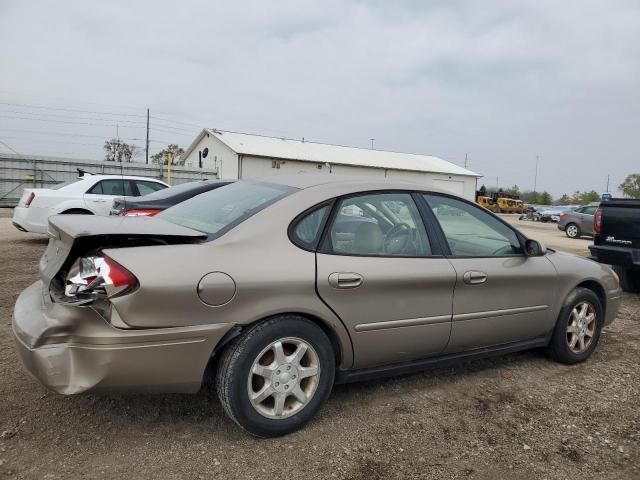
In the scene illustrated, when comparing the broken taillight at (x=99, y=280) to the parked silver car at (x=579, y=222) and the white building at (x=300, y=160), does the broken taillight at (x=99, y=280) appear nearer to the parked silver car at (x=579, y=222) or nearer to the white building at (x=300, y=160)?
the parked silver car at (x=579, y=222)

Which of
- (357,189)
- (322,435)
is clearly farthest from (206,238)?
(322,435)

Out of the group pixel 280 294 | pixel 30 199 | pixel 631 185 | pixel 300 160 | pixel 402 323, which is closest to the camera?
pixel 280 294

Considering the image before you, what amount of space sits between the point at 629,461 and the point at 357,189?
6.96 ft

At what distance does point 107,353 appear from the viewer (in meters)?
2.30

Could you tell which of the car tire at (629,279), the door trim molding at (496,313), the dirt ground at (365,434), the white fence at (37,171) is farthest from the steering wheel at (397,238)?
the white fence at (37,171)

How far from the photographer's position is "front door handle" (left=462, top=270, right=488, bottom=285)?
10.8 ft

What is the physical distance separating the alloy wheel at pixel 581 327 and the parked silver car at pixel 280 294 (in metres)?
0.39

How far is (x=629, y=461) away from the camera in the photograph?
2.64m

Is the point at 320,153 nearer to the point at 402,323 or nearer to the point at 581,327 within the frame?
the point at 581,327

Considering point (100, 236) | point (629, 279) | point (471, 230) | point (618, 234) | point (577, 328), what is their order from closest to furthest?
point (100, 236), point (471, 230), point (577, 328), point (618, 234), point (629, 279)

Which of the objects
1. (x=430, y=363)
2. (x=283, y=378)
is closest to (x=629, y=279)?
(x=430, y=363)

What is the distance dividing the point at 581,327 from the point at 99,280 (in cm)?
365

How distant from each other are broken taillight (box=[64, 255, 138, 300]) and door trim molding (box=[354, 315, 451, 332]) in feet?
4.23

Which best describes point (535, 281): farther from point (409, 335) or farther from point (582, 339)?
point (409, 335)
